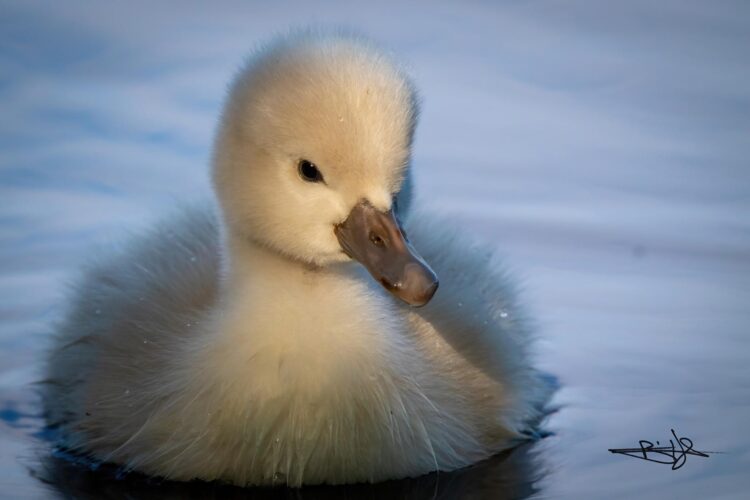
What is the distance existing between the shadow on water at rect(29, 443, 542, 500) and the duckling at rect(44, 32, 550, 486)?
0.12 feet

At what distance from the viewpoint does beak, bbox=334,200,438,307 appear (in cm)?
458

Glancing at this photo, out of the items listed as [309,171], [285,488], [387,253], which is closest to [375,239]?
[387,253]

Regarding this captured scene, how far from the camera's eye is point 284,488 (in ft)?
16.1

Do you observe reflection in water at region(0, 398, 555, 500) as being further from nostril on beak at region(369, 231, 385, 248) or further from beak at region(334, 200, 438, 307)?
nostril on beak at region(369, 231, 385, 248)

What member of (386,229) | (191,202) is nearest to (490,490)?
(386,229)

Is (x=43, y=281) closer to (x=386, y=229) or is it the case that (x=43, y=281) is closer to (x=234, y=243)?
(x=234, y=243)

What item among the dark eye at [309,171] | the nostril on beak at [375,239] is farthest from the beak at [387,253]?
the dark eye at [309,171]

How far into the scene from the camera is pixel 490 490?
4.96 meters

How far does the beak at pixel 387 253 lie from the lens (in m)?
4.58

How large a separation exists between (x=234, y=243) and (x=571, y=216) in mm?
2570
